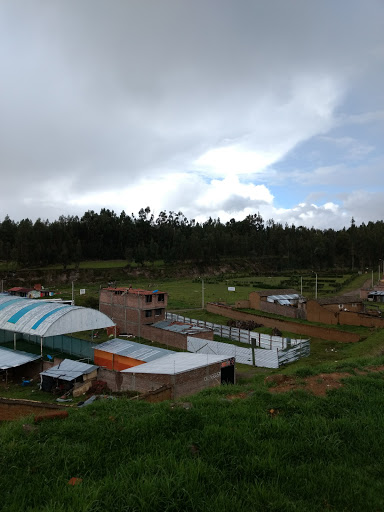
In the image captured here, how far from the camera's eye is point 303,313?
40250 millimetres

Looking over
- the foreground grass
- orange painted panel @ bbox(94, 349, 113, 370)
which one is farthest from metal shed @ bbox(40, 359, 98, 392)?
the foreground grass

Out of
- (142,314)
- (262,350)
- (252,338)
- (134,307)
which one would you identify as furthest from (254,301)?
(262,350)

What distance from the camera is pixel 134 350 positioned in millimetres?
22219

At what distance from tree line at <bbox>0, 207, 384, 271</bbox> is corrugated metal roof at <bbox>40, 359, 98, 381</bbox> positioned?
229ft

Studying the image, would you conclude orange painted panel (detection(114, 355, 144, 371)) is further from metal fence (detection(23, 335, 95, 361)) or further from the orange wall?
metal fence (detection(23, 335, 95, 361))

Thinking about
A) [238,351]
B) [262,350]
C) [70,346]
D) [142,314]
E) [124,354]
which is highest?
[142,314]

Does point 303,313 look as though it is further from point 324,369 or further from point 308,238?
point 308,238

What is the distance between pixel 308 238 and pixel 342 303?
8701 centimetres

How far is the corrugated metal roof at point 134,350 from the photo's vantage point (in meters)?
20.9

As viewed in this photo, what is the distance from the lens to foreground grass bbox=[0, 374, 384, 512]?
4391 mm

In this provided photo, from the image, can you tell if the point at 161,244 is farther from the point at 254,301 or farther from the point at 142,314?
the point at 142,314

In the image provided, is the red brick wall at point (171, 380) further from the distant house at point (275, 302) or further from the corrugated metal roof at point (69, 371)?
the distant house at point (275, 302)

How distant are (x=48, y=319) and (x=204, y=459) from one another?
2154 cm

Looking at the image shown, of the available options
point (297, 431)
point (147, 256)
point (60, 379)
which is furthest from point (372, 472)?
point (147, 256)
